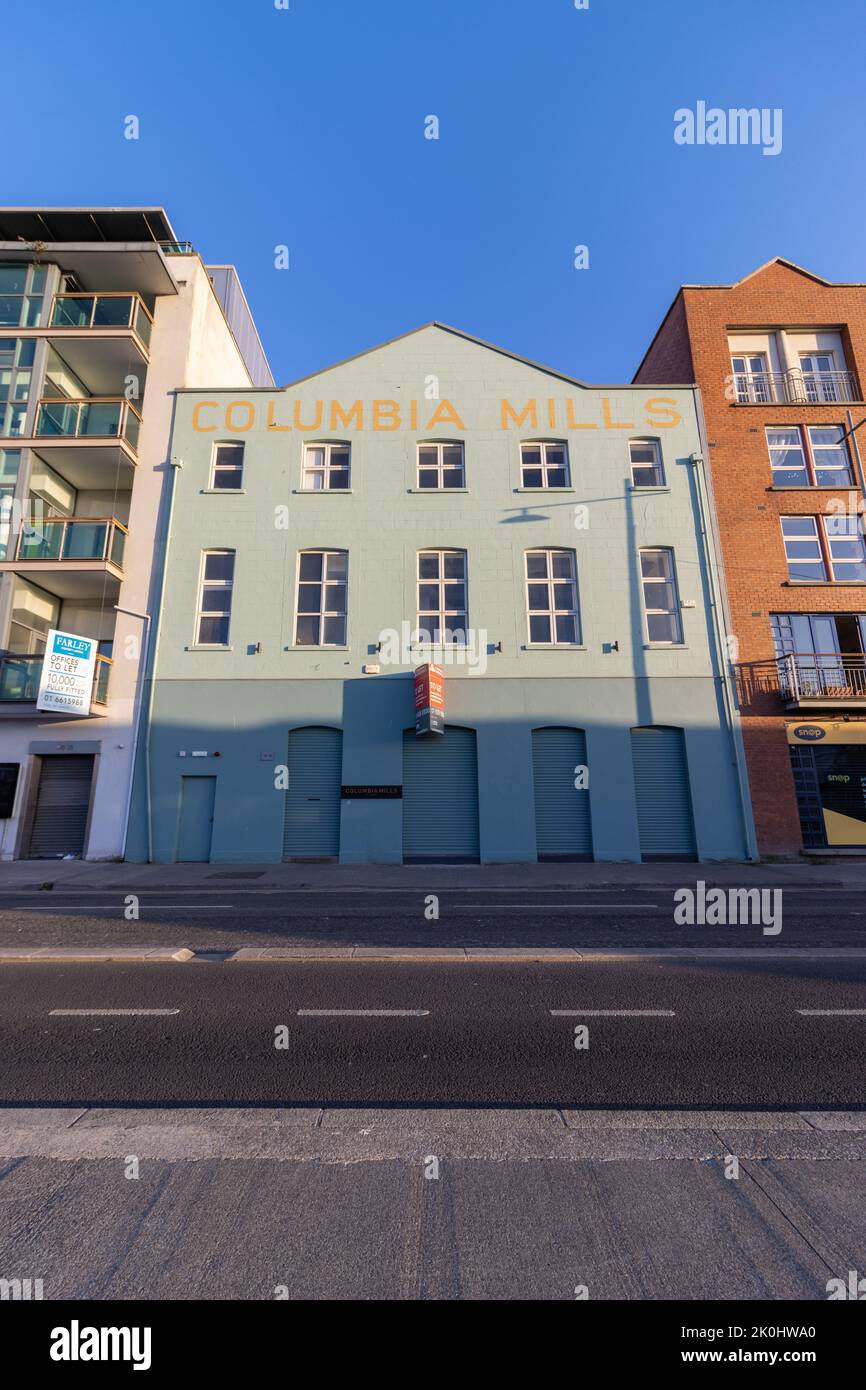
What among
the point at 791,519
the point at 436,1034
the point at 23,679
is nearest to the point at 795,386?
the point at 791,519

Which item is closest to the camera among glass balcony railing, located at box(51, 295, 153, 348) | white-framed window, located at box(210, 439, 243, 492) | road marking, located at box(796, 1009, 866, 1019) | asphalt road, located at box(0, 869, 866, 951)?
road marking, located at box(796, 1009, 866, 1019)

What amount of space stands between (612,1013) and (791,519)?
19.9 meters

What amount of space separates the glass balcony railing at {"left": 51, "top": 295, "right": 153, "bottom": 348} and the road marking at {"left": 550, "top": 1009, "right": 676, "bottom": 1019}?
24.6 meters

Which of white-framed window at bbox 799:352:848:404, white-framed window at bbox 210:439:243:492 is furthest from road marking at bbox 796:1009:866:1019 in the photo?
white-framed window at bbox 799:352:848:404

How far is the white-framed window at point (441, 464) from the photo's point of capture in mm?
20109

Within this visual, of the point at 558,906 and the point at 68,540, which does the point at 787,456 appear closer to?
the point at 558,906

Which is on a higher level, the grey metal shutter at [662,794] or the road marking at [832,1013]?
the grey metal shutter at [662,794]

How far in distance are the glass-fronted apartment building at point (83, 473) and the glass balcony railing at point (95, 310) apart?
5 cm

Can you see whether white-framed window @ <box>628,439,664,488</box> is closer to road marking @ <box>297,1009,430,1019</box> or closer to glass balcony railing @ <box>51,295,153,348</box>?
glass balcony railing @ <box>51,295,153,348</box>

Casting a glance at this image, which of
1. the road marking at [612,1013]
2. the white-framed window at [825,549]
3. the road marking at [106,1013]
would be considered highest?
the white-framed window at [825,549]

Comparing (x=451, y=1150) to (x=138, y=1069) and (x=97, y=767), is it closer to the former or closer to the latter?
(x=138, y=1069)

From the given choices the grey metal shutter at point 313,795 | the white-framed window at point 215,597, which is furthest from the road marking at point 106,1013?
the white-framed window at point 215,597

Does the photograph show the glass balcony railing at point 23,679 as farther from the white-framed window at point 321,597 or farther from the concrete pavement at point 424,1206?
the concrete pavement at point 424,1206

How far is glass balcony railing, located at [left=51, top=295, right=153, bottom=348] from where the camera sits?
21266 millimetres
